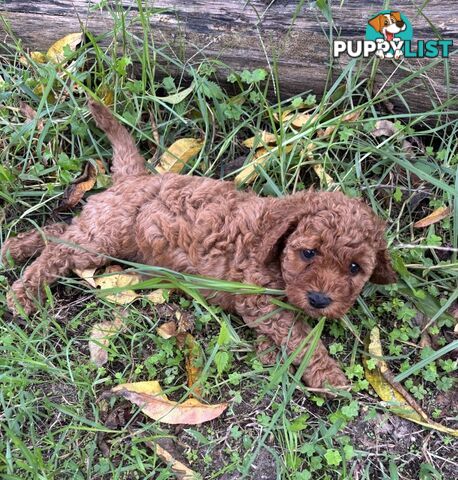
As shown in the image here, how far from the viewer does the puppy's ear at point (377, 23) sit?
149 inches

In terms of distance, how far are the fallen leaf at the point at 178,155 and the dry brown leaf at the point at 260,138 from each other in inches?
14.1

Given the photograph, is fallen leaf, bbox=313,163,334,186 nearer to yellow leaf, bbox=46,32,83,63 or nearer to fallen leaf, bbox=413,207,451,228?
fallen leaf, bbox=413,207,451,228

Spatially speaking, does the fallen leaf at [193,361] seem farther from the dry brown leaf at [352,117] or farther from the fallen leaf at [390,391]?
the dry brown leaf at [352,117]

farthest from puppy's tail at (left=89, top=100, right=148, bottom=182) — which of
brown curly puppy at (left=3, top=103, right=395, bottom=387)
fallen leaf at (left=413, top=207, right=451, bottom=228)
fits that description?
fallen leaf at (left=413, top=207, right=451, bottom=228)

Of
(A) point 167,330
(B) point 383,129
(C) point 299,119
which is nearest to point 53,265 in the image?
(A) point 167,330

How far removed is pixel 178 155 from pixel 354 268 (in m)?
1.72

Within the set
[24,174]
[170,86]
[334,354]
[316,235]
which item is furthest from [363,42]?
[24,174]

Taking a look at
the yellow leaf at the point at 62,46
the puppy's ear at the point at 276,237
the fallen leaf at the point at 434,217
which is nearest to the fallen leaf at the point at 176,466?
the puppy's ear at the point at 276,237

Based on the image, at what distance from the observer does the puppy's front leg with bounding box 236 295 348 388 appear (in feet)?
10.5

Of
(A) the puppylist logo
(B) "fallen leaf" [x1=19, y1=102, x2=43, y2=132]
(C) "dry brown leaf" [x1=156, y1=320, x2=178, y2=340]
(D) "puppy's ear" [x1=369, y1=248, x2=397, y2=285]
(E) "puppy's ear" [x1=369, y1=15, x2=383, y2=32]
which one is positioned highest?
(E) "puppy's ear" [x1=369, y1=15, x2=383, y2=32]

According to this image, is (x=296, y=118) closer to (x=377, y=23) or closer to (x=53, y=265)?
(x=377, y=23)

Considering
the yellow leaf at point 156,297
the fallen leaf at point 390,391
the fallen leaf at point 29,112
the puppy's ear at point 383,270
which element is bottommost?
the fallen leaf at point 390,391

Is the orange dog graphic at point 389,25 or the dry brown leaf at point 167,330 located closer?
the dry brown leaf at point 167,330

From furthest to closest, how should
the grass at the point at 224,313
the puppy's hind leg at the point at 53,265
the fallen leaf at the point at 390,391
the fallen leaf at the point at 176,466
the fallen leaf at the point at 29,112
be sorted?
the fallen leaf at the point at 29,112, the puppy's hind leg at the point at 53,265, the fallen leaf at the point at 390,391, the grass at the point at 224,313, the fallen leaf at the point at 176,466
